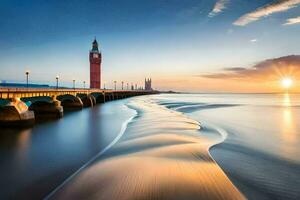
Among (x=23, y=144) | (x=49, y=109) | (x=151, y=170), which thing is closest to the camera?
(x=151, y=170)

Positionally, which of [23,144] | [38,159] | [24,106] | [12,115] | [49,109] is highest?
[24,106]

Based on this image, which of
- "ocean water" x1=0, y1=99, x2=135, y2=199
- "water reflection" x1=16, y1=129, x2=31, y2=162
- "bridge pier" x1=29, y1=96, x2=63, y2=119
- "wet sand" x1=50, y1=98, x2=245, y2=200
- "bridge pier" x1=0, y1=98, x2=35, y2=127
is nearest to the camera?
"wet sand" x1=50, y1=98, x2=245, y2=200

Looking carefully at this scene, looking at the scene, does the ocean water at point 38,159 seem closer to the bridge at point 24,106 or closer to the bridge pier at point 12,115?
the bridge pier at point 12,115

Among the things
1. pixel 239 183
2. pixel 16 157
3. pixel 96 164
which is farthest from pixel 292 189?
pixel 16 157

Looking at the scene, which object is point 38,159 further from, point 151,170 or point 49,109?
point 49,109

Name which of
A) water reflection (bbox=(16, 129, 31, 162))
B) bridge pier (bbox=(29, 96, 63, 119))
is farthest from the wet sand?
bridge pier (bbox=(29, 96, 63, 119))

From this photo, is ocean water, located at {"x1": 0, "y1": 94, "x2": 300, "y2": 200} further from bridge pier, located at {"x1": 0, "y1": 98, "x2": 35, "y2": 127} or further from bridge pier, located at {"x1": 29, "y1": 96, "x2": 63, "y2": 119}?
bridge pier, located at {"x1": 29, "y1": 96, "x2": 63, "y2": 119}

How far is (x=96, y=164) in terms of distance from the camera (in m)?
13.9

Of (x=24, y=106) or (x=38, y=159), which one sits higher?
(x=24, y=106)

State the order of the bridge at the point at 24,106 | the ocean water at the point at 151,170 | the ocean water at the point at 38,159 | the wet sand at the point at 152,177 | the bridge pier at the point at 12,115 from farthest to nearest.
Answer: the bridge at the point at 24,106 < the bridge pier at the point at 12,115 < the ocean water at the point at 38,159 < the ocean water at the point at 151,170 < the wet sand at the point at 152,177

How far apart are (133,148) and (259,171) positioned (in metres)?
8.36

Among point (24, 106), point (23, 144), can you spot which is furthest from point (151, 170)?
point (24, 106)

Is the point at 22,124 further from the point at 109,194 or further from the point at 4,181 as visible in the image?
the point at 109,194

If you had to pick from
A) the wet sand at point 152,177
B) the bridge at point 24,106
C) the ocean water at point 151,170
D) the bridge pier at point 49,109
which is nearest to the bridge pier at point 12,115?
the bridge at point 24,106
